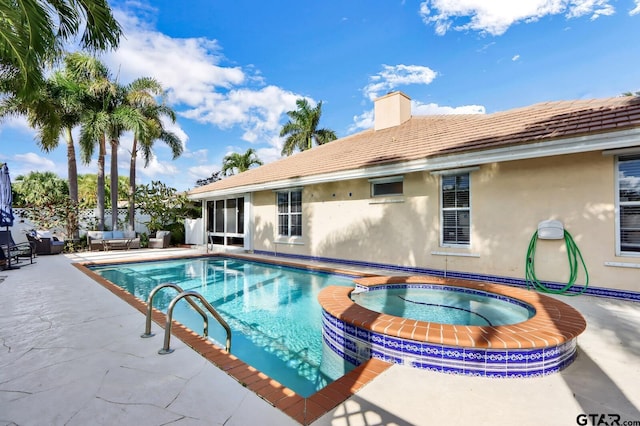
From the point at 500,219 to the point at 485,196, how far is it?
2.37 feet

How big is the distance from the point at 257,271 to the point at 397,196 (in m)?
5.75

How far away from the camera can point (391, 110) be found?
14.9 m

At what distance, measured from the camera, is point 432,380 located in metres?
3.21

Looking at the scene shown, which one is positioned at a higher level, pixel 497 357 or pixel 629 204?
pixel 629 204

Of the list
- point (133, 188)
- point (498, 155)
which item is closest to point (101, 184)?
point (133, 188)

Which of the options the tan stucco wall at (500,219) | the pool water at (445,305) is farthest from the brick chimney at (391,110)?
the pool water at (445,305)

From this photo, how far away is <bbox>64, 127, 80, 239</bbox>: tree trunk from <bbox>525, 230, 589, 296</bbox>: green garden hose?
2039 centimetres

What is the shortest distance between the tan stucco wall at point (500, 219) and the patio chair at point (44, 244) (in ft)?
43.3

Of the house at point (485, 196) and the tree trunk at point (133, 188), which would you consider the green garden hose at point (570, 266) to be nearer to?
the house at point (485, 196)

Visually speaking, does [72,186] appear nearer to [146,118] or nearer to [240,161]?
[146,118]

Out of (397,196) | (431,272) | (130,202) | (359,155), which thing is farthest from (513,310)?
(130,202)

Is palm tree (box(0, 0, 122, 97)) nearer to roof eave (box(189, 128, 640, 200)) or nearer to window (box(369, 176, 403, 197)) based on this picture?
roof eave (box(189, 128, 640, 200))

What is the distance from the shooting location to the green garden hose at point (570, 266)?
281 inches

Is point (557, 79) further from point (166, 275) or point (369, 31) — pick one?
point (166, 275)
